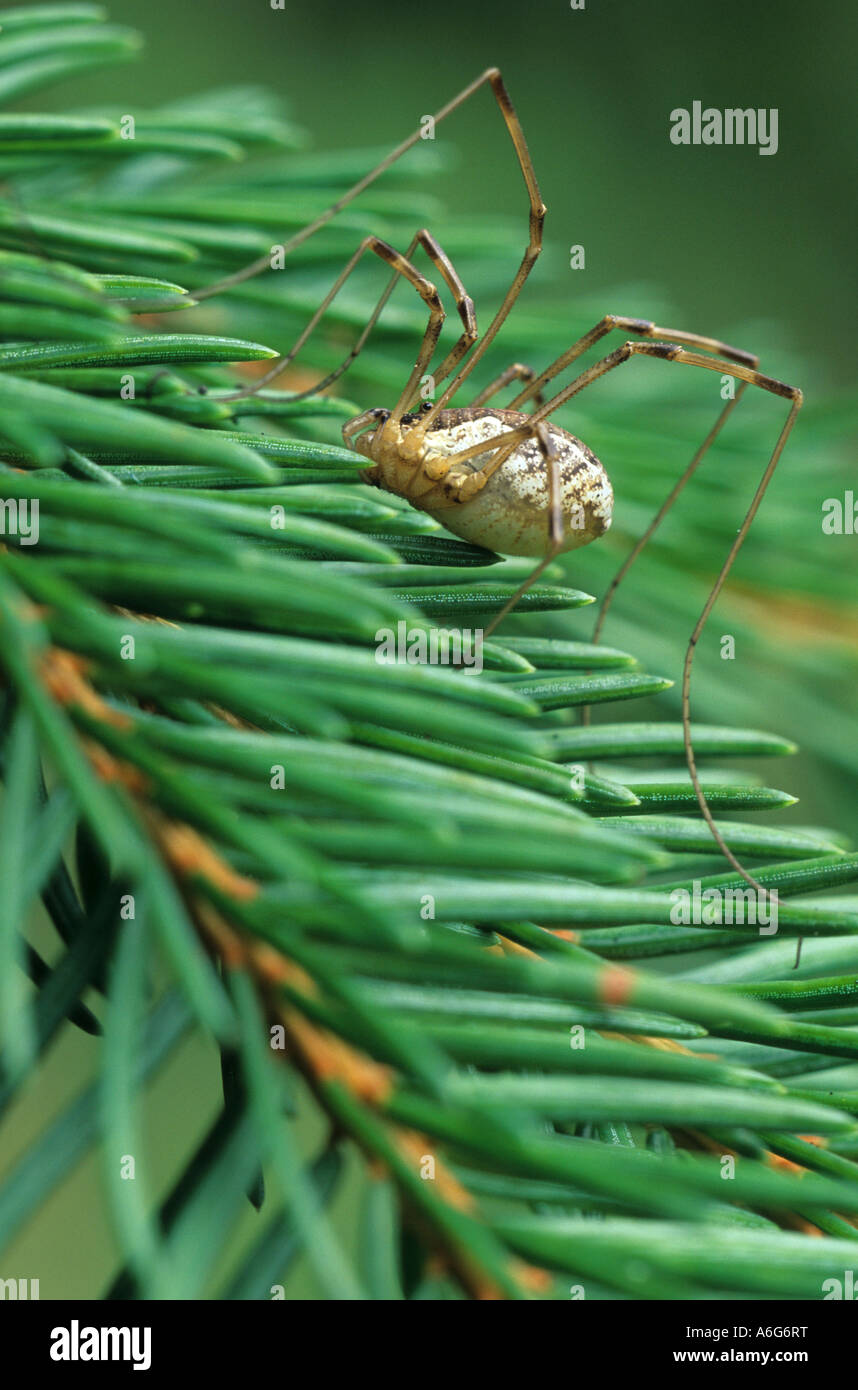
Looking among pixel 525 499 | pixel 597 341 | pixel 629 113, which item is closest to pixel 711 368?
pixel 597 341

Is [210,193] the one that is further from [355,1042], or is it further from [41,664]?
[355,1042]

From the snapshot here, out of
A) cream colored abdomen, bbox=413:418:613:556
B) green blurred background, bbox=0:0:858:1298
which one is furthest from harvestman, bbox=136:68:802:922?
green blurred background, bbox=0:0:858:1298

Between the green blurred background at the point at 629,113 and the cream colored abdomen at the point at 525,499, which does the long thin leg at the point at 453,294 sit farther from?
the green blurred background at the point at 629,113

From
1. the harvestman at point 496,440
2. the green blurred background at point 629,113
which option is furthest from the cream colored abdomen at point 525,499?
the green blurred background at point 629,113

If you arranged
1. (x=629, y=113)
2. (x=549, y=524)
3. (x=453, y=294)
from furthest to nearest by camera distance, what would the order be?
1. (x=629, y=113)
2. (x=453, y=294)
3. (x=549, y=524)

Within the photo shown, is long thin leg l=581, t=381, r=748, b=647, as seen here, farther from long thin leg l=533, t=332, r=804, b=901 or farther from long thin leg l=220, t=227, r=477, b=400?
long thin leg l=220, t=227, r=477, b=400

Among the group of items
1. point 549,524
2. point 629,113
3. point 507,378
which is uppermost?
point 629,113

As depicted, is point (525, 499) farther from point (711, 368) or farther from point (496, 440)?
point (711, 368)
